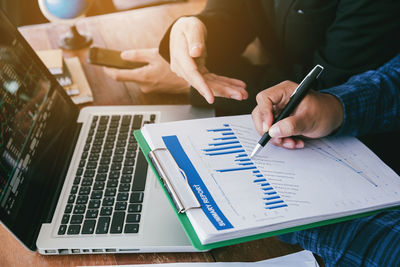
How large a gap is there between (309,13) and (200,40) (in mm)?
326

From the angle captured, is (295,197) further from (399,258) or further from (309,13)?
(309,13)

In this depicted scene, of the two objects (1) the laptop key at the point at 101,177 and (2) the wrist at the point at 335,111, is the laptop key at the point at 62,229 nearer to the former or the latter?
(1) the laptop key at the point at 101,177

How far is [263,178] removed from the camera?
21.4 inches

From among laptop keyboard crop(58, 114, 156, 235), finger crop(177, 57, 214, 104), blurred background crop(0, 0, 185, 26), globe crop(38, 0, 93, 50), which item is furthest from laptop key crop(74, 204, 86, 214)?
blurred background crop(0, 0, 185, 26)

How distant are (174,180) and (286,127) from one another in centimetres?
20

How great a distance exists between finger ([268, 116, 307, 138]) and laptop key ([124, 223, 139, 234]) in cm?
26

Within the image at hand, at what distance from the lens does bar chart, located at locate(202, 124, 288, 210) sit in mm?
513

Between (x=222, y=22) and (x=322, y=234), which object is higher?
(x=222, y=22)

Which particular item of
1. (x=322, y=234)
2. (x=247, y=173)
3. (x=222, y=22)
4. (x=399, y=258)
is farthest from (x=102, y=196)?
(x=222, y=22)

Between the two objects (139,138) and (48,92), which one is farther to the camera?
(48,92)

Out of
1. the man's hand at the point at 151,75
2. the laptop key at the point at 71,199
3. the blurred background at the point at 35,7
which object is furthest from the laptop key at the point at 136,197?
the blurred background at the point at 35,7

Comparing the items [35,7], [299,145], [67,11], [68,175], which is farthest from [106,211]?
[35,7]

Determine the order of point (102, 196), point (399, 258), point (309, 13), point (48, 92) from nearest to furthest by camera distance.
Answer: point (399, 258)
point (102, 196)
point (48, 92)
point (309, 13)

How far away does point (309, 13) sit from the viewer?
912 mm
